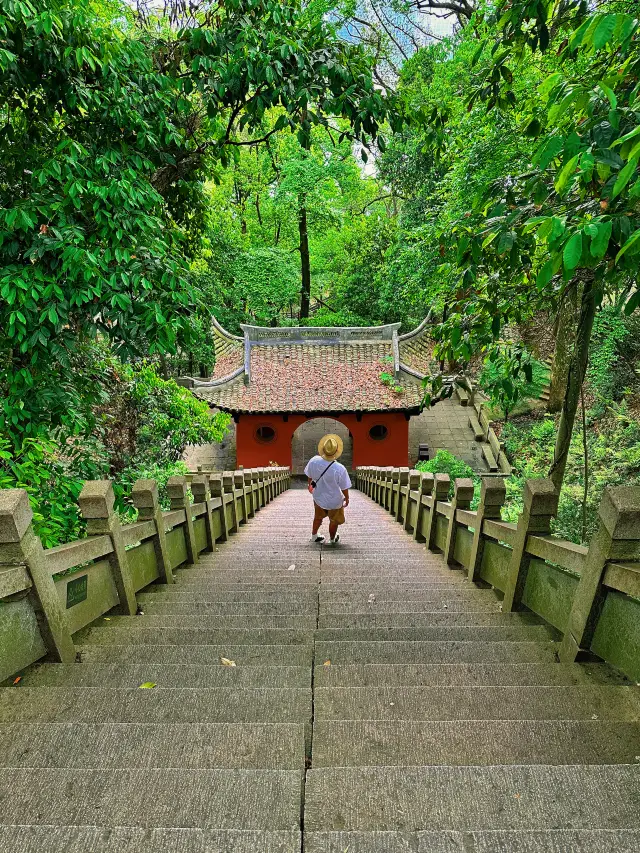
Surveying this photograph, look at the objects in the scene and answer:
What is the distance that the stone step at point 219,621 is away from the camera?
3.02 m

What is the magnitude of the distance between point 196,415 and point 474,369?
57.8 ft

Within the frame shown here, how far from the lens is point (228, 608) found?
3396 mm

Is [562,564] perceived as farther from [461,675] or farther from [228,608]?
[228,608]

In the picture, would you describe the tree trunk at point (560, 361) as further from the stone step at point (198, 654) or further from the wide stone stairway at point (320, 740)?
the stone step at point (198, 654)

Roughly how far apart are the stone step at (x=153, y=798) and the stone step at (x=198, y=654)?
3.12 ft

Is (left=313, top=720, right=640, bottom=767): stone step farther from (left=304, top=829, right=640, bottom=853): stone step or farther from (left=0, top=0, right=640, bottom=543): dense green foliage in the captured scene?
(left=0, top=0, right=640, bottom=543): dense green foliage

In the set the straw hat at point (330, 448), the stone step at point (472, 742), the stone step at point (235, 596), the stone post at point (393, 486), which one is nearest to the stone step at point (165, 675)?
the stone step at point (472, 742)

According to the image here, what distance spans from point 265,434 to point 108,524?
1683cm

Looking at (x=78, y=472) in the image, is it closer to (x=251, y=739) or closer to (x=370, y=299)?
(x=251, y=739)

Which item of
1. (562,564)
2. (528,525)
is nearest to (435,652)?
(562,564)

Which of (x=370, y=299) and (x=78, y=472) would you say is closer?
(x=78, y=472)

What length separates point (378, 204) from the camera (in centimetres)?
2675

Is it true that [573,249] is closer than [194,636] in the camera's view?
Yes

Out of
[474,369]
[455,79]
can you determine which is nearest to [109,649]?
[455,79]
